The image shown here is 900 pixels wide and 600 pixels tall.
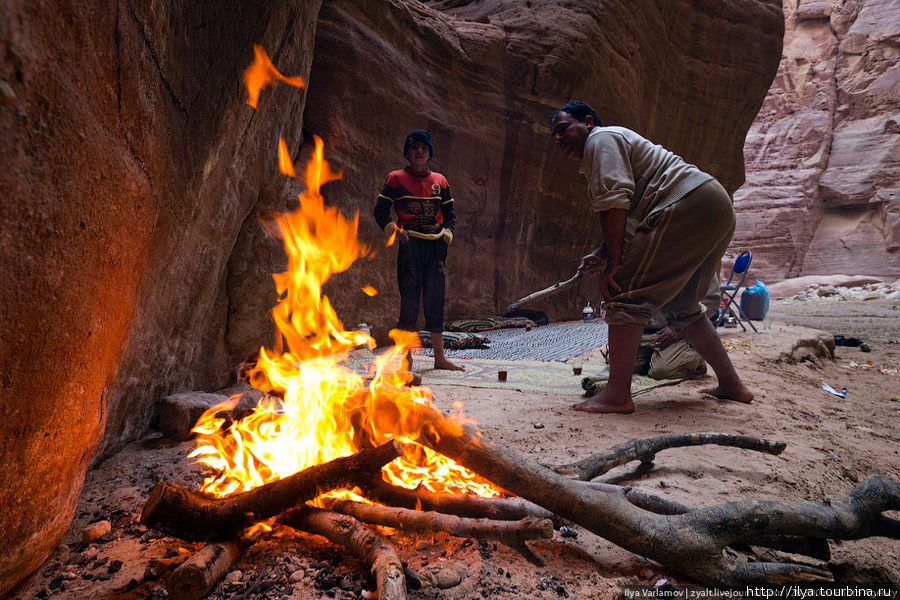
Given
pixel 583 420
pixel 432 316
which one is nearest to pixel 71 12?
pixel 583 420

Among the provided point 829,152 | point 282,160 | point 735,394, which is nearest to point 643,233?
point 735,394

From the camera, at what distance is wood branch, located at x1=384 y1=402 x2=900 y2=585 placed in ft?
3.31

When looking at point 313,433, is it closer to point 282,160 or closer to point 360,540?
point 360,540

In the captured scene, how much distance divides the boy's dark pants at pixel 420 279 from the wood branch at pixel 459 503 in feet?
9.27

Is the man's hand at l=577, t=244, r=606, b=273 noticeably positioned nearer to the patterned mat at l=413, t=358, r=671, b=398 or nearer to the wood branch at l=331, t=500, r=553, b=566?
the patterned mat at l=413, t=358, r=671, b=398

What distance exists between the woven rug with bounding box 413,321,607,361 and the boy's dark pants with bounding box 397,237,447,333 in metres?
1.40

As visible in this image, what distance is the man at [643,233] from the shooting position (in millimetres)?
2617

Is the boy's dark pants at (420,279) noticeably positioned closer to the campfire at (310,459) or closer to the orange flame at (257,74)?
the campfire at (310,459)

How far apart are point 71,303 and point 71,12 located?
0.61 meters

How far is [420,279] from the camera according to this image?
4.30 metres

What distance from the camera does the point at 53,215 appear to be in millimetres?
871

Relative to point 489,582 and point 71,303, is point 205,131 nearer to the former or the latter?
point 71,303

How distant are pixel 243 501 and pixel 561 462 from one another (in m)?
1.27

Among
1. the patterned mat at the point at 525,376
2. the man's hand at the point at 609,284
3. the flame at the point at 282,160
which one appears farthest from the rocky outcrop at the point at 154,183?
the man's hand at the point at 609,284
